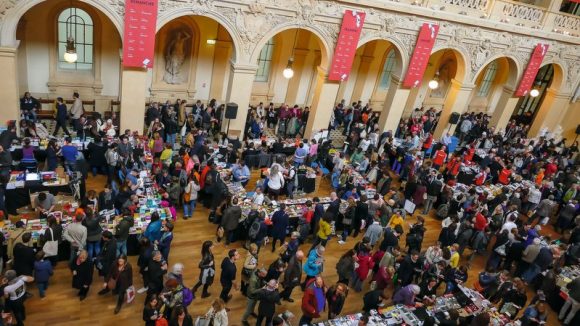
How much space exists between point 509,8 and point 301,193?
1203 centimetres

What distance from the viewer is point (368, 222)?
1198cm

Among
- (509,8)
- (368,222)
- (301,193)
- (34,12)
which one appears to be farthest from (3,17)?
(509,8)

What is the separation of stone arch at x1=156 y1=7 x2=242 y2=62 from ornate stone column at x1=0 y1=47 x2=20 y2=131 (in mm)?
3932

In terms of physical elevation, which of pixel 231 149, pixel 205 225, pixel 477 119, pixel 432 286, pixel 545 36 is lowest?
pixel 205 225

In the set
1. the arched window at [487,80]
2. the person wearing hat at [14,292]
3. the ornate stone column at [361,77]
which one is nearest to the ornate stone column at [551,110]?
the arched window at [487,80]

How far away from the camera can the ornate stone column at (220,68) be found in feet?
56.9

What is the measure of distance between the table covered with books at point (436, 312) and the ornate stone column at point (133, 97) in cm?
917

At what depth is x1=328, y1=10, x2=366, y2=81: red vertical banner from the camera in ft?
49.6

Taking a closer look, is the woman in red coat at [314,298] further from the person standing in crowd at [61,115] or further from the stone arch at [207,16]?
the person standing in crowd at [61,115]

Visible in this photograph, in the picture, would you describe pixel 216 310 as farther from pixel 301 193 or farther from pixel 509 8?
pixel 509 8

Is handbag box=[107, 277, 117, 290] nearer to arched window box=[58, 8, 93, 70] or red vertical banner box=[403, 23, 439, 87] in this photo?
arched window box=[58, 8, 93, 70]

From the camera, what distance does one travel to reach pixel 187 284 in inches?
373

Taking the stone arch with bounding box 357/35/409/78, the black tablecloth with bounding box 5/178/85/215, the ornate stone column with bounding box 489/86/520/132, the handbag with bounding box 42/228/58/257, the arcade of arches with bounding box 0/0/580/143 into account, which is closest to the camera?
the handbag with bounding box 42/228/58/257

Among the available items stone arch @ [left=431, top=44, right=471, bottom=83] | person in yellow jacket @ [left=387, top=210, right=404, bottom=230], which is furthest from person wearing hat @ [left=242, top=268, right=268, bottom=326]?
stone arch @ [left=431, top=44, right=471, bottom=83]
